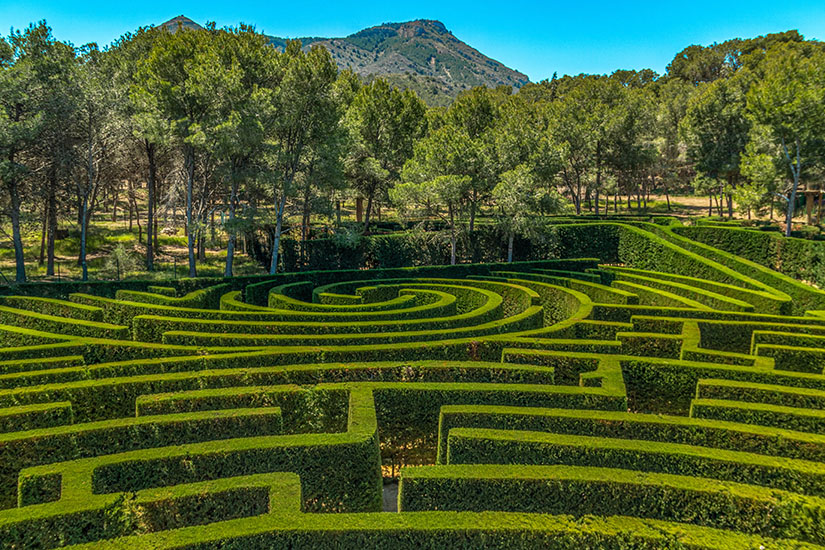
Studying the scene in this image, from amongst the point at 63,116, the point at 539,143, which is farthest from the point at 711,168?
the point at 63,116

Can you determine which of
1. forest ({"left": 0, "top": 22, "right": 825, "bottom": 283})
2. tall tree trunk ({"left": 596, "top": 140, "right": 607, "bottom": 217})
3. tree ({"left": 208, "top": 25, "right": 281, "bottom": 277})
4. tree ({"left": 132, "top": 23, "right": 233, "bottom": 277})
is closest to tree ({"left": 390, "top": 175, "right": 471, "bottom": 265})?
forest ({"left": 0, "top": 22, "right": 825, "bottom": 283})

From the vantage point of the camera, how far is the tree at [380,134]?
4156 centimetres

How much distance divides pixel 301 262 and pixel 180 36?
16765mm

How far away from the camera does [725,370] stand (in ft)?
39.3

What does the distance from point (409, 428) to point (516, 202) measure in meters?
25.1

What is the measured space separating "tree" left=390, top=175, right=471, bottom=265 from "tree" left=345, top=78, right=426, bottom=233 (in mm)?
6601

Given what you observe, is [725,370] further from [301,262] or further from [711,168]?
[711,168]

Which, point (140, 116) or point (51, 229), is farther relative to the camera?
point (51, 229)

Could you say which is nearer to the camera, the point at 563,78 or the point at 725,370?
the point at 725,370

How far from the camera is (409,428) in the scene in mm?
11039

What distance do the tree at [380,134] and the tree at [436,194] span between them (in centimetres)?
660

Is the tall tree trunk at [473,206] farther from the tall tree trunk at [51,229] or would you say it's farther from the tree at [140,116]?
the tall tree trunk at [51,229]

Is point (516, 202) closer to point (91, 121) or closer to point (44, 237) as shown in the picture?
point (91, 121)

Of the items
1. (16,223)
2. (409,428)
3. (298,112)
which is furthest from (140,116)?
(409,428)
